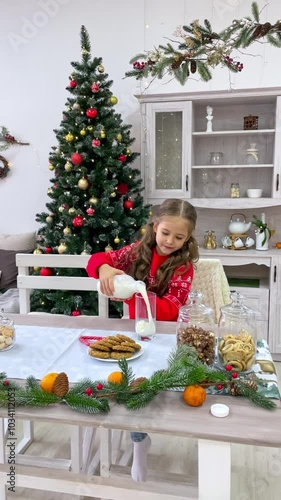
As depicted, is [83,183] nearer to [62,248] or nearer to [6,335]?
[62,248]

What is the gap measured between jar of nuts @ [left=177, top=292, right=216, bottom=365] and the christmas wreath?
8cm

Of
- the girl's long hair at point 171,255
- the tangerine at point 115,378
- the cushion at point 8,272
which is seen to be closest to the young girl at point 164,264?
the girl's long hair at point 171,255

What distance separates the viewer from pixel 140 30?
10.8 feet

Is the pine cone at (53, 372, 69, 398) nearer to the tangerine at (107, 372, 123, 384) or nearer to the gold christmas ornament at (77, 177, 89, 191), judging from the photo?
the tangerine at (107, 372, 123, 384)

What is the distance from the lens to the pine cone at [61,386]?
34.9 inches

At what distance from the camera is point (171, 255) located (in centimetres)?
160

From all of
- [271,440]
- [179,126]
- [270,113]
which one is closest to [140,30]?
[179,126]

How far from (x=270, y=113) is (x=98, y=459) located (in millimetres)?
2657

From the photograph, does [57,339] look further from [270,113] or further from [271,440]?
[270,113]

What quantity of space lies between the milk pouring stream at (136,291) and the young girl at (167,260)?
5.5 inches

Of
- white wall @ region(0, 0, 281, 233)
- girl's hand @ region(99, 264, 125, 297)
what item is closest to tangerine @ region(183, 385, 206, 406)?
girl's hand @ region(99, 264, 125, 297)

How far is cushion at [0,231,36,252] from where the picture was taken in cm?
347

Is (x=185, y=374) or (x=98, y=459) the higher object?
(x=185, y=374)

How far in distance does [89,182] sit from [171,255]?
57.4 inches
